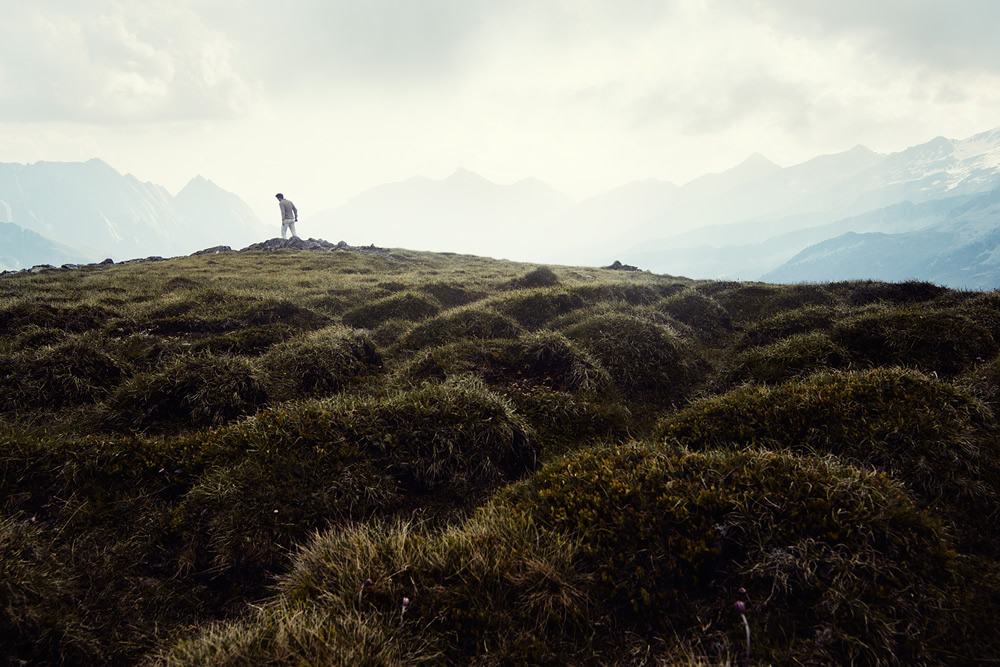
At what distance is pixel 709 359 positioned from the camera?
10562mm

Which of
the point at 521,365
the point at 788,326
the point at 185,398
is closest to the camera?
the point at 185,398

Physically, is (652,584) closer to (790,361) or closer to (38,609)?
(38,609)

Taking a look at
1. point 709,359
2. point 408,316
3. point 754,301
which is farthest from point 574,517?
point 754,301

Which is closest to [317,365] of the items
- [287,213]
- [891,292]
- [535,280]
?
[535,280]

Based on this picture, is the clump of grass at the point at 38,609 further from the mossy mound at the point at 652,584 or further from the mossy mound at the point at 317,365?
the mossy mound at the point at 317,365

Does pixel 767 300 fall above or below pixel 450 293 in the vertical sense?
below

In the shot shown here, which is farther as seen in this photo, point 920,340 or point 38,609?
point 920,340

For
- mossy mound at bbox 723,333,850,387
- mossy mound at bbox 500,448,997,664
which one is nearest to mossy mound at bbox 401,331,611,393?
mossy mound at bbox 723,333,850,387

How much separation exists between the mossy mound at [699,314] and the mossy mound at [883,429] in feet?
21.4

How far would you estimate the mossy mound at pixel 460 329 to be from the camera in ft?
36.6

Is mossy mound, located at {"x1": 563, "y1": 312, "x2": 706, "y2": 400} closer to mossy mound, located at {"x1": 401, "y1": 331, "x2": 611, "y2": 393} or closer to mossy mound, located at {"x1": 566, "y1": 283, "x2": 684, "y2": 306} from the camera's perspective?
mossy mound, located at {"x1": 401, "y1": 331, "x2": 611, "y2": 393}

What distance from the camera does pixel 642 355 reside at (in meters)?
9.77

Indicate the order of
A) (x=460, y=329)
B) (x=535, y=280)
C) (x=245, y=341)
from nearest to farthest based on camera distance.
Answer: (x=245, y=341) → (x=460, y=329) → (x=535, y=280)

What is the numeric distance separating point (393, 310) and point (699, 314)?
1040 cm
